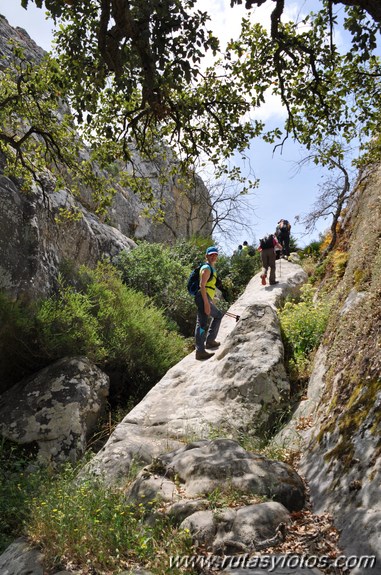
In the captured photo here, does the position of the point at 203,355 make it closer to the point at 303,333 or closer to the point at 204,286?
the point at 204,286

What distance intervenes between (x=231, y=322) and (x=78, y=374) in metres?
4.45

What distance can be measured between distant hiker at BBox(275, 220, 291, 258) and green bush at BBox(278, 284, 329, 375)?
9276 millimetres

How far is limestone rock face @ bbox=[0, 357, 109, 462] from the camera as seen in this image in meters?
8.93

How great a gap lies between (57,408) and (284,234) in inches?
477

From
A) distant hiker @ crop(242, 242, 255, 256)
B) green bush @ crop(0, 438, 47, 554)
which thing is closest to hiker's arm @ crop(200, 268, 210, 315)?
green bush @ crop(0, 438, 47, 554)

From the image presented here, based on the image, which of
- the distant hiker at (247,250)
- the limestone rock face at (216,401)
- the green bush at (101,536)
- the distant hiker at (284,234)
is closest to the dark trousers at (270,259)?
the distant hiker at (284,234)

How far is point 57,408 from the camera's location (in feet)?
30.7

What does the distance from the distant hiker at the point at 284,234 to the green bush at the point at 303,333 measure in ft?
30.4

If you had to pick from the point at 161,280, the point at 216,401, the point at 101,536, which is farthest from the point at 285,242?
the point at 101,536

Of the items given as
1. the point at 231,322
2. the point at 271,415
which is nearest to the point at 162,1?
the point at 271,415

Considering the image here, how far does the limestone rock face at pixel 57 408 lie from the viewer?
893 centimetres

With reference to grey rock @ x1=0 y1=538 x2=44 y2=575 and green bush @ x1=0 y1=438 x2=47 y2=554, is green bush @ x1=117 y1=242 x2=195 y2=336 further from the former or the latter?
grey rock @ x1=0 y1=538 x2=44 y2=575

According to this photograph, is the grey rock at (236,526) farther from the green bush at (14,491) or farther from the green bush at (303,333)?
the green bush at (303,333)

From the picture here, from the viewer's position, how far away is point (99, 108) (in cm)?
852
